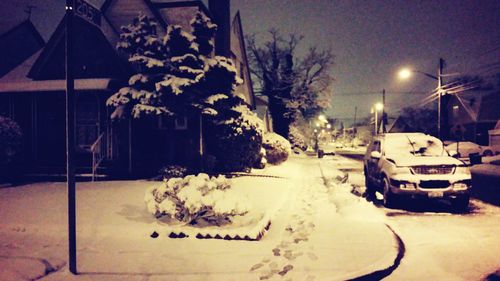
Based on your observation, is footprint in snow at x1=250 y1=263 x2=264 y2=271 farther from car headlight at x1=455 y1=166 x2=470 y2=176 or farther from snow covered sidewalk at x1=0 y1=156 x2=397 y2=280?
car headlight at x1=455 y1=166 x2=470 y2=176

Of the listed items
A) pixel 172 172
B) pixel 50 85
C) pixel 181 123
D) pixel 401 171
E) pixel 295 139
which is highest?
pixel 50 85

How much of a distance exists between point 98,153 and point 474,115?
50.9 meters

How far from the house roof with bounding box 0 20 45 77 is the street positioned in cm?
1908

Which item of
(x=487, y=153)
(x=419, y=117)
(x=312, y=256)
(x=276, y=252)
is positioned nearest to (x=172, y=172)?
(x=276, y=252)

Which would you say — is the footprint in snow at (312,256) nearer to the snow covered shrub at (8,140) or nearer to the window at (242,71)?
the snow covered shrub at (8,140)

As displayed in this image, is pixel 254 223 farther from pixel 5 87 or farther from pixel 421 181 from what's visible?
pixel 5 87

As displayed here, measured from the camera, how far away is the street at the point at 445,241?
5.14 metres

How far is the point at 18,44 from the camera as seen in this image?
20.4 meters

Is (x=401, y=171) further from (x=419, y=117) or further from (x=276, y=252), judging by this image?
(x=419, y=117)

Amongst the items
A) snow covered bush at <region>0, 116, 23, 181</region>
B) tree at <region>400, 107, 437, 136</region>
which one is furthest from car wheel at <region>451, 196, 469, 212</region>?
tree at <region>400, 107, 437, 136</region>

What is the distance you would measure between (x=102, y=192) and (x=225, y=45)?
356 inches

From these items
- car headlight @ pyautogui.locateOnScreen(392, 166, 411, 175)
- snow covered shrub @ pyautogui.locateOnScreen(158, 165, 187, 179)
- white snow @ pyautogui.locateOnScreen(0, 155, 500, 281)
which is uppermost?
car headlight @ pyautogui.locateOnScreen(392, 166, 411, 175)

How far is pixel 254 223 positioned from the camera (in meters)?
Result: 7.45

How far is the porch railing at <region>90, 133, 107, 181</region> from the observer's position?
14.3 metres
